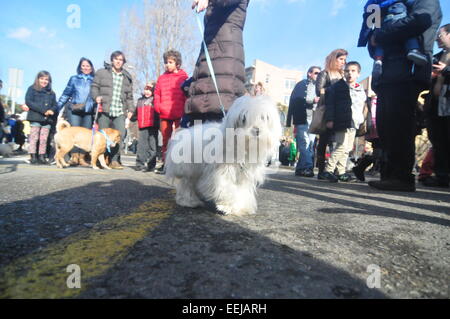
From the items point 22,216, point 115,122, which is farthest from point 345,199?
point 115,122

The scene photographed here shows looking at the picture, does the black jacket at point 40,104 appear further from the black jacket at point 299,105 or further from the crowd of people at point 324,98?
the black jacket at point 299,105

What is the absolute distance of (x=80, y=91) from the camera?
7.06m

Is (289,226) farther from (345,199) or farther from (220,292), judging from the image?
(345,199)

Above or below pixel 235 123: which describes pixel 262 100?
above

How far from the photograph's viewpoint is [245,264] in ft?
4.05

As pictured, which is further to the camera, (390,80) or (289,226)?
(390,80)

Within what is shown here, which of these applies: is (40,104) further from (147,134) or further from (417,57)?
(417,57)

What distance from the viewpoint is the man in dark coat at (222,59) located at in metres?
3.69

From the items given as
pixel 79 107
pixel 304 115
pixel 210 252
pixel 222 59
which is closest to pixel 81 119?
pixel 79 107

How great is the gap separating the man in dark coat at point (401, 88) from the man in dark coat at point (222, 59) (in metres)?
2.27

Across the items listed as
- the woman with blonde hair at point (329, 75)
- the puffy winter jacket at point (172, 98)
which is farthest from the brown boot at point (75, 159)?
the woman with blonde hair at point (329, 75)

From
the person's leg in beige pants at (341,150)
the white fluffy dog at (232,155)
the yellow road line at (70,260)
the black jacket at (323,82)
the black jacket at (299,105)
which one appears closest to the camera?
the yellow road line at (70,260)
